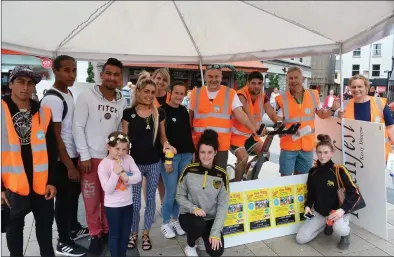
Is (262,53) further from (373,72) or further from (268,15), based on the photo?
(373,72)

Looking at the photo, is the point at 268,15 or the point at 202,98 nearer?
the point at 268,15

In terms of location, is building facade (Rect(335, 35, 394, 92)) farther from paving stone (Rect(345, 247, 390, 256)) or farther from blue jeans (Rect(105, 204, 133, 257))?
blue jeans (Rect(105, 204, 133, 257))

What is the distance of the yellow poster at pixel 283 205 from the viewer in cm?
332

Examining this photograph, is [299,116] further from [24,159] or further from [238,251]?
[24,159]

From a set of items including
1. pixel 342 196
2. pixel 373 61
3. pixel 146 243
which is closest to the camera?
pixel 146 243

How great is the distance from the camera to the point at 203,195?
2.80 metres

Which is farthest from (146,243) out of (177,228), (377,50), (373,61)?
(377,50)

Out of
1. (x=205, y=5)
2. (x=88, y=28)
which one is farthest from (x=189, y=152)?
(x=88, y=28)

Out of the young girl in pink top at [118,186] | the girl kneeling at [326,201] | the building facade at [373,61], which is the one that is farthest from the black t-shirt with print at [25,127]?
the building facade at [373,61]

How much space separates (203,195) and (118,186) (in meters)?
0.81

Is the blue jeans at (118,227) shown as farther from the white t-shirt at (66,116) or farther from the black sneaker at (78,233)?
the black sneaker at (78,233)

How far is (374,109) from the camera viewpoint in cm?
356

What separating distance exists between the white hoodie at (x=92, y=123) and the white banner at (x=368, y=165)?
282cm

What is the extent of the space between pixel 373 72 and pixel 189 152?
4032cm
